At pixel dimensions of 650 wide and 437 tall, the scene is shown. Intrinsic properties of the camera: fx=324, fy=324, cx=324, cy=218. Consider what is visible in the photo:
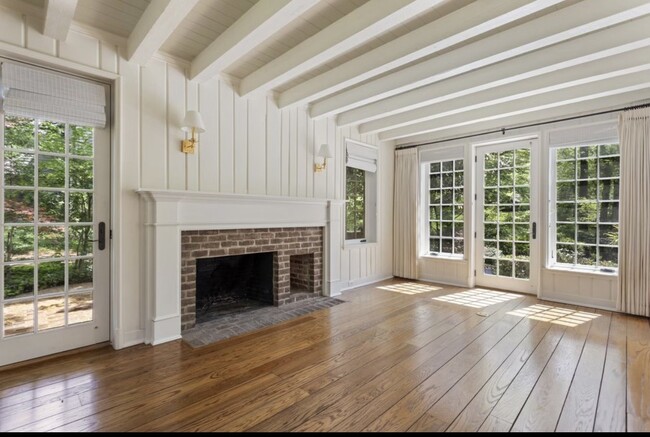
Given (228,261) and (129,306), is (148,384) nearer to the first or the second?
(129,306)

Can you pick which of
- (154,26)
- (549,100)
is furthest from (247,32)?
(549,100)

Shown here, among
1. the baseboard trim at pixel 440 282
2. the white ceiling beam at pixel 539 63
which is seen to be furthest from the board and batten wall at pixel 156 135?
the baseboard trim at pixel 440 282

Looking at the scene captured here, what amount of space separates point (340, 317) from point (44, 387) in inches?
99.6

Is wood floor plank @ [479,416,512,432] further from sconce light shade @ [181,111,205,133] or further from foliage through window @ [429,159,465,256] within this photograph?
foliage through window @ [429,159,465,256]

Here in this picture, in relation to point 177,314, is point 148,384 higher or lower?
lower

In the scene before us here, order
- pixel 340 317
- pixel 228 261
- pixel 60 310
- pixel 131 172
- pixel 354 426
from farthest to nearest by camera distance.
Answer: pixel 228 261 → pixel 340 317 → pixel 131 172 → pixel 60 310 → pixel 354 426

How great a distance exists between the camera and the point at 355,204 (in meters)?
5.41

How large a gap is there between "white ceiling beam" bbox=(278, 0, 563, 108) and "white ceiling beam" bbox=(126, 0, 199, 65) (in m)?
1.53

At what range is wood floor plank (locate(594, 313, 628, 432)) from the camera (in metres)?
1.79

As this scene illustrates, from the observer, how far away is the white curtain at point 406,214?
5664 mm

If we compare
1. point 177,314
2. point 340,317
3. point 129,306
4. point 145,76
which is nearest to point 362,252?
point 340,317

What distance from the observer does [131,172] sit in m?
2.91

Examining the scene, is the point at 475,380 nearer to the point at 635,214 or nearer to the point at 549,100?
the point at 635,214

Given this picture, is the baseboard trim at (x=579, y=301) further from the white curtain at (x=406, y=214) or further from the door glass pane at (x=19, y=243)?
the door glass pane at (x=19, y=243)
